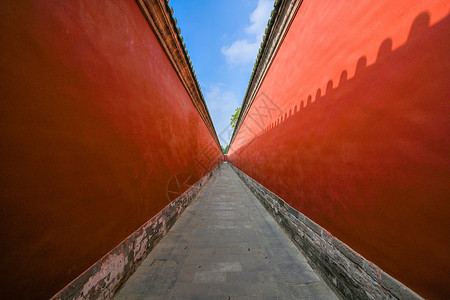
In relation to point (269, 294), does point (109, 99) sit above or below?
above

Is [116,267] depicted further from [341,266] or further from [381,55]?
[381,55]

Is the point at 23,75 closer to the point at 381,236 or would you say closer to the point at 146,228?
the point at 146,228

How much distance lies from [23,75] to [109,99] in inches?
29.4

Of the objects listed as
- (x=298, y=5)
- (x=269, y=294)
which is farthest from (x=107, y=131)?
(x=298, y=5)

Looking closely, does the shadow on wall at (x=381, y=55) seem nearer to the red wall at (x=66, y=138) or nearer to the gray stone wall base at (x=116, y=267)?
the red wall at (x=66, y=138)

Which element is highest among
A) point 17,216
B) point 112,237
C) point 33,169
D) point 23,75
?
point 23,75

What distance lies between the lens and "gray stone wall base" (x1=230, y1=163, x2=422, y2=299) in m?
1.27

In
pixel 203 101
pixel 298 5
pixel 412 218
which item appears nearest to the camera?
pixel 412 218

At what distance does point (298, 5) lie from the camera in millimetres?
2912

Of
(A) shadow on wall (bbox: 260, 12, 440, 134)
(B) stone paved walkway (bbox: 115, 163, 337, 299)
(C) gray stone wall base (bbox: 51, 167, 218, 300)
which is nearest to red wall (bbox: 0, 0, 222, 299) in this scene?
(C) gray stone wall base (bbox: 51, 167, 218, 300)

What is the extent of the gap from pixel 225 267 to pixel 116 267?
131 cm

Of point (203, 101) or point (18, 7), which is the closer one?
point (18, 7)

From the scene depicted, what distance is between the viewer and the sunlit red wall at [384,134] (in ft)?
3.35

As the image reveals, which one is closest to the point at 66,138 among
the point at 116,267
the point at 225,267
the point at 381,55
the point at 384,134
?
the point at 116,267
